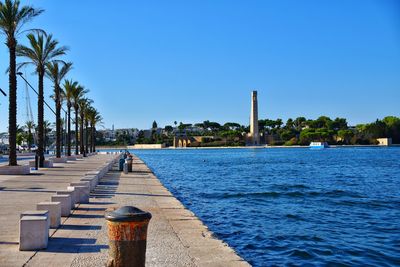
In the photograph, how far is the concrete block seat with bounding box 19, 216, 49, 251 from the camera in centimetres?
851

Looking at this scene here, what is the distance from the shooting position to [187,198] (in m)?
23.0

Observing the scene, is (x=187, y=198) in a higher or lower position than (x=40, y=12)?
lower

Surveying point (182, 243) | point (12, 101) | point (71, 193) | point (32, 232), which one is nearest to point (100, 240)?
point (32, 232)

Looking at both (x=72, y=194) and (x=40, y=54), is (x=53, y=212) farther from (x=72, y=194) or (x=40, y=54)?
(x=40, y=54)

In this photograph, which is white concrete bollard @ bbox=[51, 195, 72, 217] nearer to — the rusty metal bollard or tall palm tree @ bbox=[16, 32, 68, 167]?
the rusty metal bollard

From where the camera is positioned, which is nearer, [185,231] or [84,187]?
[185,231]

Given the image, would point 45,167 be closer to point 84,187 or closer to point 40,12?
point 40,12

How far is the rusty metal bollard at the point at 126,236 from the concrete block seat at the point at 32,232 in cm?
263

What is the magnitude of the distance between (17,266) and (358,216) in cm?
1259

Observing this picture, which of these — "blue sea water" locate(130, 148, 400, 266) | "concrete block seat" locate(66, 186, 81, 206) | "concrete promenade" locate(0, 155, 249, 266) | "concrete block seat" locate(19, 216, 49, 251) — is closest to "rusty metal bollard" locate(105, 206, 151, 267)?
"concrete promenade" locate(0, 155, 249, 266)

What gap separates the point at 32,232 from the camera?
28.3ft

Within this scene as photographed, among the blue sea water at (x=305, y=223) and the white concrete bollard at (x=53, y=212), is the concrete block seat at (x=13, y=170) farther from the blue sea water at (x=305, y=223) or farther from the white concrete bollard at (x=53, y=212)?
the white concrete bollard at (x=53, y=212)

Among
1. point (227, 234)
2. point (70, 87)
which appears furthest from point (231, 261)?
point (70, 87)

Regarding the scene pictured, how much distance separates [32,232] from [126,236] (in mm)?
3008
